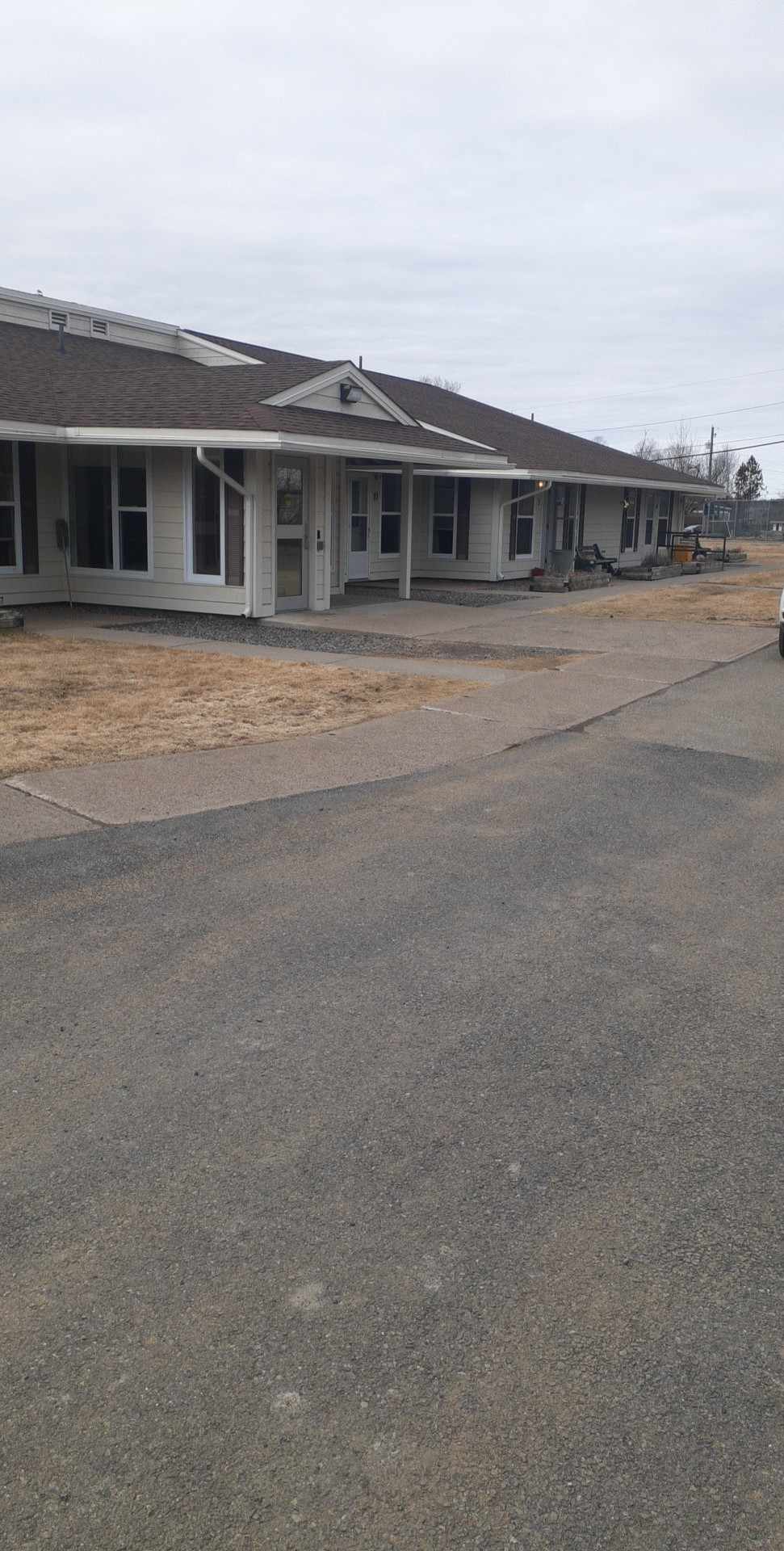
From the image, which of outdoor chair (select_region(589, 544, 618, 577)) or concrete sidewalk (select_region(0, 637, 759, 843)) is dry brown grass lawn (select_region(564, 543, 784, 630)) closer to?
outdoor chair (select_region(589, 544, 618, 577))

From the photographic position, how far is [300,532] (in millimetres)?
19469

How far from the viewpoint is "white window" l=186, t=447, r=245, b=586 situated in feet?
59.2

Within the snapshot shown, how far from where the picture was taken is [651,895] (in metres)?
6.46

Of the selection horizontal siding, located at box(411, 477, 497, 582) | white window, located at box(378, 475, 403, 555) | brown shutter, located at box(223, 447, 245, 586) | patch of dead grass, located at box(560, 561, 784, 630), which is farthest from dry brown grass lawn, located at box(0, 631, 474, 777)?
horizontal siding, located at box(411, 477, 497, 582)

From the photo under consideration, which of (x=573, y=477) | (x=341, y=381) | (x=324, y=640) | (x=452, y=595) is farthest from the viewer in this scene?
(x=573, y=477)

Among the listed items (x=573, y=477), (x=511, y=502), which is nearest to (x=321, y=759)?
(x=511, y=502)

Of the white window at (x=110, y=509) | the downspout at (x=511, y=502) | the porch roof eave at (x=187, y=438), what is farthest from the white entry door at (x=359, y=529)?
the white window at (x=110, y=509)

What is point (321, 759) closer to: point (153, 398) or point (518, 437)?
point (153, 398)

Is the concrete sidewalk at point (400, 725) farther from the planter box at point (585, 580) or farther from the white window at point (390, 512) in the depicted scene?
the planter box at point (585, 580)

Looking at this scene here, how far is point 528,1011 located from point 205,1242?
6.27 ft

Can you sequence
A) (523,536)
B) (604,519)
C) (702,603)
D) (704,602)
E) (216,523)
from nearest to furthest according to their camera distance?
(216,523) → (702,603) → (704,602) → (523,536) → (604,519)

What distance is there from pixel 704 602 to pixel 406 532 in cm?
681

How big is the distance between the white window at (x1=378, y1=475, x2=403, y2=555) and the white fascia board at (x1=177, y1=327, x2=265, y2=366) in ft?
11.7

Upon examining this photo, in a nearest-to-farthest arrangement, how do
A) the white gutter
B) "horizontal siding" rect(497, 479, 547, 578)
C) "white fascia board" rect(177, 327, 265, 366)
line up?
the white gutter
"white fascia board" rect(177, 327, 265, 366)
"horizontal siding" rect(497, 479, 547, 578)
